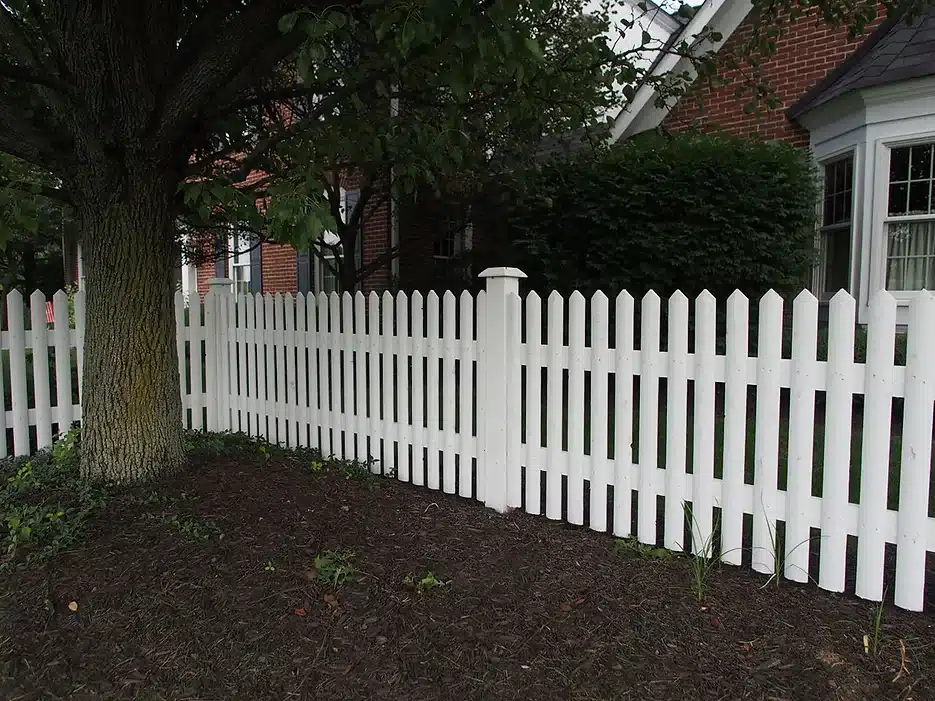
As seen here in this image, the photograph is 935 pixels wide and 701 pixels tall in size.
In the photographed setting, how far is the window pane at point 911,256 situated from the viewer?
291 inches

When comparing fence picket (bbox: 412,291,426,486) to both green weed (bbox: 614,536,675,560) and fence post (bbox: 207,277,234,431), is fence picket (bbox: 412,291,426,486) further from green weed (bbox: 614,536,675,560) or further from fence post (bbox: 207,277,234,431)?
fence post (bbox: 207,277,234,431)

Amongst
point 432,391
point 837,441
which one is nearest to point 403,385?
point 432,391

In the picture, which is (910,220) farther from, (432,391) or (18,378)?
(18,378)

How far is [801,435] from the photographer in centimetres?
303

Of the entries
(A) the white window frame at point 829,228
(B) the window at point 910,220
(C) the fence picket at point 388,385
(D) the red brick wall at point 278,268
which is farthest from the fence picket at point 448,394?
(D) the red brick wall at point 278,268

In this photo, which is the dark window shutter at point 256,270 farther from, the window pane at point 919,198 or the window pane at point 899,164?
the window pane at point 919,198

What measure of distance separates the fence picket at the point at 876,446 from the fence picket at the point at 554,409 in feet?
4.82

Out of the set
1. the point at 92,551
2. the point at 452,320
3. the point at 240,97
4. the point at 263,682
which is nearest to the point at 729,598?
the point at 263,682

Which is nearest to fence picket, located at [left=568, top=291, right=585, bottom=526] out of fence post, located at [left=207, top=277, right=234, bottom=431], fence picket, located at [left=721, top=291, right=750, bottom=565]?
fence picket, located at [left=721, top=291, right=750, bottom=565]

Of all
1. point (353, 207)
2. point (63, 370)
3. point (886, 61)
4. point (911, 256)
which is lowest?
point (63, 370)

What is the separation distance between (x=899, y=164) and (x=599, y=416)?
19.9ft

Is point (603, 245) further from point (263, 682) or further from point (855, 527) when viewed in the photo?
point (263, 682)

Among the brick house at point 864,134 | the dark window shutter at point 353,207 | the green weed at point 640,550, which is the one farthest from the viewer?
the dark window shutter at point 353,207

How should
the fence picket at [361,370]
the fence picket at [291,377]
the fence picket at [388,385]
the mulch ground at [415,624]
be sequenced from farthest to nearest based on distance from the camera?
the fence picket at [291,377] < the fence picket at [361,370] < the fence picket at [388,385] < the mulch ground at [415,624]
